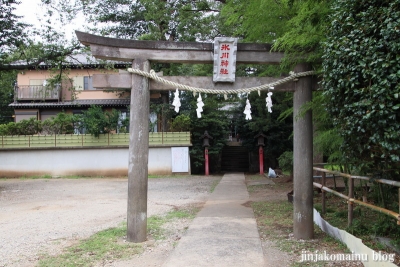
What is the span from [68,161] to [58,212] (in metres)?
12.1

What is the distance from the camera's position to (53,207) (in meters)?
10.4

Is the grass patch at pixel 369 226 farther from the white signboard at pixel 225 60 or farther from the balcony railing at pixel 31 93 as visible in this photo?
the balcony railing at pixel 31 93

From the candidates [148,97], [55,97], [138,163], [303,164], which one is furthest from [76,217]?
[55,97]

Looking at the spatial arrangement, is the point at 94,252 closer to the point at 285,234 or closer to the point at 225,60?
the point at 285,234

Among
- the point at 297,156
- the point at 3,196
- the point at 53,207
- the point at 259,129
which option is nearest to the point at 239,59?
the point at 297,156

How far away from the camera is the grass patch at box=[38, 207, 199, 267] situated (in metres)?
4.93

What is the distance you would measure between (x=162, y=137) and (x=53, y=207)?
10.7 meters

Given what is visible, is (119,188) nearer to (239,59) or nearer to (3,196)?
(3,196)

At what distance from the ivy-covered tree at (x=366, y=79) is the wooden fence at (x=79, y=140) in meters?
16.6

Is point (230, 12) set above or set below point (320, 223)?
above

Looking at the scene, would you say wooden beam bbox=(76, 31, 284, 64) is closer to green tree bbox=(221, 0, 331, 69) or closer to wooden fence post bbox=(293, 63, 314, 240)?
green tree bbox=(221, 0, 331, 69)

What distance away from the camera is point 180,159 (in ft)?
68.2

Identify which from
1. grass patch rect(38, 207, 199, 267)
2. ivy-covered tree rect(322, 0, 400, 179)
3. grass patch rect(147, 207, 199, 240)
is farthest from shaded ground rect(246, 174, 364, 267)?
grass patch rect(38, 207, 199, 267)

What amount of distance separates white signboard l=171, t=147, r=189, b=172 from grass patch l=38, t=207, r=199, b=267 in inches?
535
